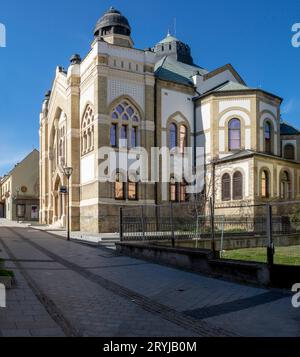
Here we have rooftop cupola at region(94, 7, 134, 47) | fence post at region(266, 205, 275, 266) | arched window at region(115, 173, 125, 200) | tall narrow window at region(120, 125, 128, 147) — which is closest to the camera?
fence post at region(266, 205, 275, 266)

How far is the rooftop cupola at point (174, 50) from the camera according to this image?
45094mm

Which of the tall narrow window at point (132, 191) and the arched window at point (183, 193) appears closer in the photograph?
the tall narrow window at point (132, 191)

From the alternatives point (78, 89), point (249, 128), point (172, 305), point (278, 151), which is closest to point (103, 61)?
point (78, 89)

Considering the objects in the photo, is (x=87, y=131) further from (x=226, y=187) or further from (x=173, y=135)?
(x=226, y=187)

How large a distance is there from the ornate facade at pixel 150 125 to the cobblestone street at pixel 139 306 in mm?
18293

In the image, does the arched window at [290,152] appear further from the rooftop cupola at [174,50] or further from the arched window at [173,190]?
the rooftop cupola at [174,50]

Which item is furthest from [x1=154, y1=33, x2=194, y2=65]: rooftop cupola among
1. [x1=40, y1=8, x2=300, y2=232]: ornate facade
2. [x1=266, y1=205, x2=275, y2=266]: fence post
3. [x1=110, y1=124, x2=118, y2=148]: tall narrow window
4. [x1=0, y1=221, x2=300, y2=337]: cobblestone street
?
[x1=266, y1=205, x2=275, y2=266]: fence post

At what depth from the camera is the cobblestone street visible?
5.59 metres

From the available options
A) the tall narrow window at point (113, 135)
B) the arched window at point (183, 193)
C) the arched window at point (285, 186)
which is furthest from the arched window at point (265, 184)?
the tall narrow window at point (113, 135)

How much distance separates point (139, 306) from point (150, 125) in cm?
2527

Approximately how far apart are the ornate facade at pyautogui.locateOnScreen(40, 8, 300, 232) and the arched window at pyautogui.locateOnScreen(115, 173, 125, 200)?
7cm

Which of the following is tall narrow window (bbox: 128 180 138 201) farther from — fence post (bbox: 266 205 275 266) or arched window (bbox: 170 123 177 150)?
fence post (bbox: 266 205 275 266)
